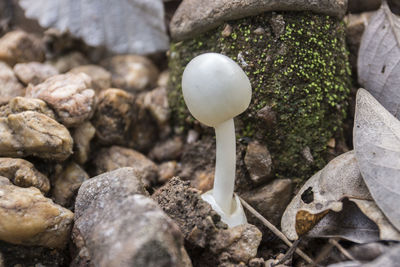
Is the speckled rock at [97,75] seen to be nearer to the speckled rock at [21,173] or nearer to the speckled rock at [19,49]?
the speckled rock at [19,49]

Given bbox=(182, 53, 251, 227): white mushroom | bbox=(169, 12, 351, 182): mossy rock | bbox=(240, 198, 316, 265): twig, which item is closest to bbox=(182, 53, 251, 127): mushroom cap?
bbox=(182, 53, 251, 227): white mushroom

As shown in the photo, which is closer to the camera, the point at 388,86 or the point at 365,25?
the point at 388,86

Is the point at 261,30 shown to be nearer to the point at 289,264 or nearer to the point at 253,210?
the point at 253,210

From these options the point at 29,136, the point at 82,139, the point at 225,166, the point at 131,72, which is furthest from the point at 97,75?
the point at 225,166

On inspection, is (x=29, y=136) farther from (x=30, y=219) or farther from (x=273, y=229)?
(x=273, y=229)

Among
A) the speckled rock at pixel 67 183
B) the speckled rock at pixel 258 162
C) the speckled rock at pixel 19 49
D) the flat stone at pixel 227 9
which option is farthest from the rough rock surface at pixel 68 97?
the speckled rock at pixel 258 162

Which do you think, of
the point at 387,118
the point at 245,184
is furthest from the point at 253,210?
the point at 387,118
